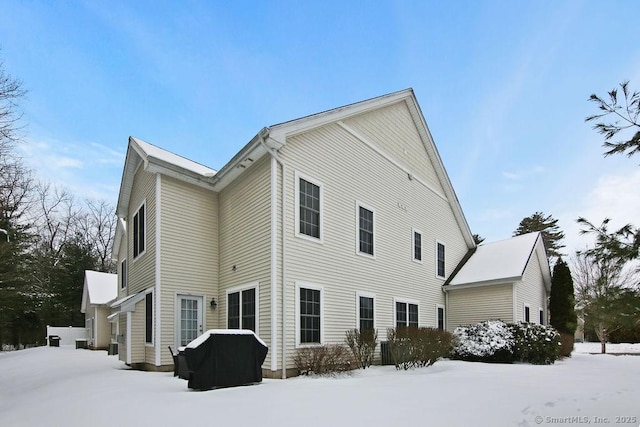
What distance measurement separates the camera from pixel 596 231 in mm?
4461

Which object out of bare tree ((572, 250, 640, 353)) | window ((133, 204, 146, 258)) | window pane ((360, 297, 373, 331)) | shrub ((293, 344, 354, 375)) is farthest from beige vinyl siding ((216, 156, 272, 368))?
bare tree ((572, 250, 640, 353))

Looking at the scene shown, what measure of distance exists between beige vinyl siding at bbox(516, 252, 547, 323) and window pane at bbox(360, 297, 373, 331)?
6.71 meters

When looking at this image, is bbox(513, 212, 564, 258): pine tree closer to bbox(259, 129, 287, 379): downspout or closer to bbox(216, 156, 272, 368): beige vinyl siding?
bbox(216, 156, 272, 368): beige vinyl siding

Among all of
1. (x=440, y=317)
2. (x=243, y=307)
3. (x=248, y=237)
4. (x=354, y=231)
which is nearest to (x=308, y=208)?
(x=248, y=237)

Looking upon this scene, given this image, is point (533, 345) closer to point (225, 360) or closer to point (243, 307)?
point (243, 307)

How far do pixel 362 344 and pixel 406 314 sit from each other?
4231 mm

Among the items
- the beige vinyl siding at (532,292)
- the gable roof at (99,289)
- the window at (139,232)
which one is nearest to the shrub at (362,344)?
the window at (139,232)

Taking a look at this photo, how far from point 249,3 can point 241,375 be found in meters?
11.2

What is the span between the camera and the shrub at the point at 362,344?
11.2 m

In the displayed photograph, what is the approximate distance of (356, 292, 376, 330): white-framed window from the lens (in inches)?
489

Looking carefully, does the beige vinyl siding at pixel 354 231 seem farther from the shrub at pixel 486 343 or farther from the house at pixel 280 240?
the shrub at pixel 486 343

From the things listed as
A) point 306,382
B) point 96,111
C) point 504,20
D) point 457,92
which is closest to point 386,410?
point 306,382

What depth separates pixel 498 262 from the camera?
18.2 meters

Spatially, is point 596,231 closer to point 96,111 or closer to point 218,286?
point 218,286
